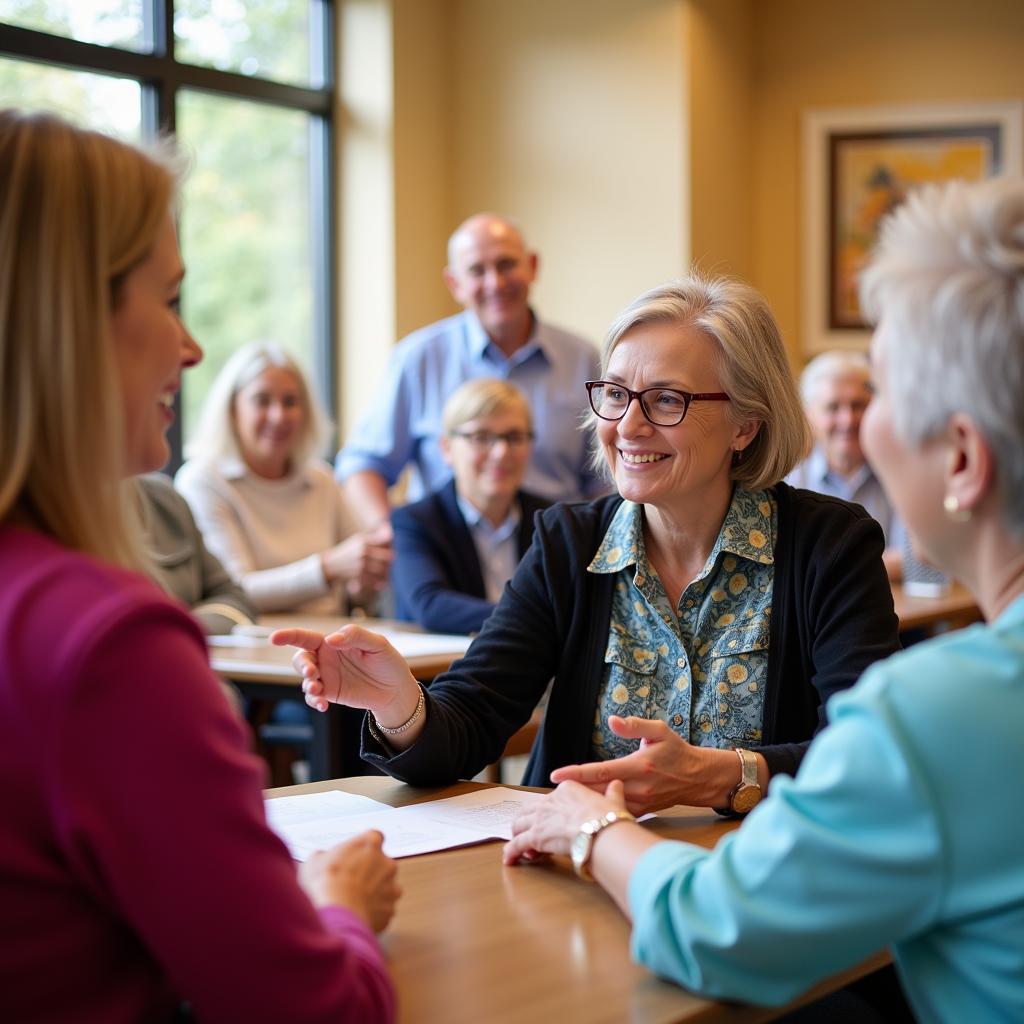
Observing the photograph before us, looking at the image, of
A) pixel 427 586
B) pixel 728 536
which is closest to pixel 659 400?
pixel 728 536

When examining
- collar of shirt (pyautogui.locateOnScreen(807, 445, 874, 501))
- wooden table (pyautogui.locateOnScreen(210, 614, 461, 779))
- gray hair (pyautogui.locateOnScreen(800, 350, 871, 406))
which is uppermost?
gray hair (pyautogui.locateOnScreen(800, 350, 871, 406))

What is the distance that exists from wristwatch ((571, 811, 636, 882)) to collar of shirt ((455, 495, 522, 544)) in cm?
248

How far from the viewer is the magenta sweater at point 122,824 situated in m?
0.90

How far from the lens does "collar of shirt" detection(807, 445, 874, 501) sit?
4.82 m

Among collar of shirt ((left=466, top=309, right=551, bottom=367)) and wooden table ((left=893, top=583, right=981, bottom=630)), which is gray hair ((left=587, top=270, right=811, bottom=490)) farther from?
collar of shirt ((left=466, top=309, right=551, bottom=367))

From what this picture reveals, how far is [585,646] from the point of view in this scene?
2035mm

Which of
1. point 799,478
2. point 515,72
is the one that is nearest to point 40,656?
point 799,478

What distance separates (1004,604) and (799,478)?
3875 mm

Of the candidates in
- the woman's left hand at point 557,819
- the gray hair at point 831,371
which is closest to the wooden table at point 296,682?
the woman's left hand at point 557,819

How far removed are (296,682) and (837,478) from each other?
8.35ft

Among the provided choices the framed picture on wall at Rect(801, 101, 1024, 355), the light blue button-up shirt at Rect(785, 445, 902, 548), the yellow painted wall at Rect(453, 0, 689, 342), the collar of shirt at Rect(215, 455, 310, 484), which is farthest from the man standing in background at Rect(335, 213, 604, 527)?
the framed picture on wall at Rect(801, 101, 1024, 355)

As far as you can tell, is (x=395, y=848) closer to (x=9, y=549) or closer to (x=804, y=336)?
(x=9, y=549)

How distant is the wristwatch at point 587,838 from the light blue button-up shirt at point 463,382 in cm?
325

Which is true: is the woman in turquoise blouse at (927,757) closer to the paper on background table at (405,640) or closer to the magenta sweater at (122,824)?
the magenta sweater at (122,824)
